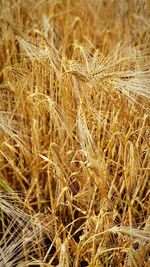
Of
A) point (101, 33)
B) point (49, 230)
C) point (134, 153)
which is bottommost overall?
point (49, 230)

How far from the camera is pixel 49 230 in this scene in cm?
101

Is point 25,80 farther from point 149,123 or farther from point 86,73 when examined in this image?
point 149,123

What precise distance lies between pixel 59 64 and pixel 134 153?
42 cm

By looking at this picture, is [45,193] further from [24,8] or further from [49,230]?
[24,8]

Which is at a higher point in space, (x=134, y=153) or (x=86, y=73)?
(x=86, y=73)

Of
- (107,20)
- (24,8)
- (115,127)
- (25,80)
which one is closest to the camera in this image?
(115,127)

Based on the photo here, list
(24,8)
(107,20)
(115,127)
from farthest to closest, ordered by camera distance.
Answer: (107,20) → (24,8) → (115,127)

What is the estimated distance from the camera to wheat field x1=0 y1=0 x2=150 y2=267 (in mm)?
951

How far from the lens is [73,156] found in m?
1.10

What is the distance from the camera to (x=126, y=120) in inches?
43.5

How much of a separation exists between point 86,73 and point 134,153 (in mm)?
253

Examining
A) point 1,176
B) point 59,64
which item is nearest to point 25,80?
point 59,64

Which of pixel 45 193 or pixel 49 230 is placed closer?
pixel 49 230

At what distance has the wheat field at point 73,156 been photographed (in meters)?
0.95
